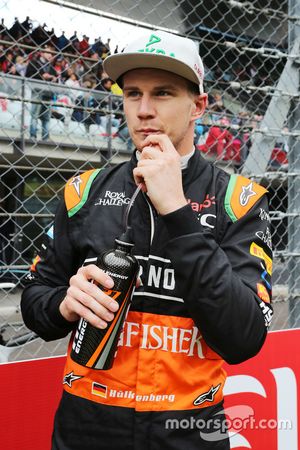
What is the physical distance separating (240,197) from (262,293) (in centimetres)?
26

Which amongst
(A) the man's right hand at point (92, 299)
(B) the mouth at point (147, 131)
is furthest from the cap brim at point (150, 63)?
(A) the man's right hand at point (92, 299)

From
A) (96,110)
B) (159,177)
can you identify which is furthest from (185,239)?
(96,110)

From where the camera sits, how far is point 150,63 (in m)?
1.18

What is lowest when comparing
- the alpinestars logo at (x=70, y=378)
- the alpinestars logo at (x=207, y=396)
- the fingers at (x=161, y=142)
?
the alpinestars logo at (x=207, y=396)

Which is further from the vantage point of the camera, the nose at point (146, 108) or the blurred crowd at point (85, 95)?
the blurred crowd at point (85, 95)

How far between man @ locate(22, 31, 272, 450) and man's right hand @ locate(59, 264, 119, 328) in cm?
8

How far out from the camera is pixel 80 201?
4.33ft

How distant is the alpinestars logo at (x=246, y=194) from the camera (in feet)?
4.09

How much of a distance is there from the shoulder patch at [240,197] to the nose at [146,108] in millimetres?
291

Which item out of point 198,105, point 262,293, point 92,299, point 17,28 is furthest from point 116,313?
point 17,28

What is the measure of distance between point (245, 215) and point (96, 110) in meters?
1.04

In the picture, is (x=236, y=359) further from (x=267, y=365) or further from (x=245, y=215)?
(x=267, y=365)

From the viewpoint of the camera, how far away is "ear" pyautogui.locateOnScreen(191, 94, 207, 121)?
125 cm

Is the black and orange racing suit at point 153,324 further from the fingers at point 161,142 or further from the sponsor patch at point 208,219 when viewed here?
the fingers at point 161,142
